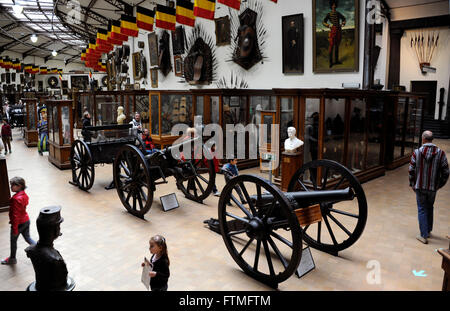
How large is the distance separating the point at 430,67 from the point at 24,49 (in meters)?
39.3

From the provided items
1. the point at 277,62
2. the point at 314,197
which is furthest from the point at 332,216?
the point at 277,62

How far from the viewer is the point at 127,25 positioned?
44.1ft

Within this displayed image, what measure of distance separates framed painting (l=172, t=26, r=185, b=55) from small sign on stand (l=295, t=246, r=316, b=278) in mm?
12953

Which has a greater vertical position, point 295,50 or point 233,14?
point 233,14

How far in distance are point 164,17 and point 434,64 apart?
12.2 metres

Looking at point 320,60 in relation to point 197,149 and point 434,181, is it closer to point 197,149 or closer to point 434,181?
point 197,149

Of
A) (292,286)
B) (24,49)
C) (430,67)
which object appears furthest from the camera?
(24,49)

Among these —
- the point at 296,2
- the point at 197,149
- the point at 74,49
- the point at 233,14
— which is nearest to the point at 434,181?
the point at 197,149

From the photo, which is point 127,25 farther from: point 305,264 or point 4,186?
point 305,264

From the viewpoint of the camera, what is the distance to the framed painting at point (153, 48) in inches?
709

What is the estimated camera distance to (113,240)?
17.0 feet

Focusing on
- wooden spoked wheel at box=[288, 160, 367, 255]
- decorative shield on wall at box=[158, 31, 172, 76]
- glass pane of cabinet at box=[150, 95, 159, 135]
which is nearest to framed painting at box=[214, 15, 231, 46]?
glass pane of cabinet at box=[150, 95, 159, 135]

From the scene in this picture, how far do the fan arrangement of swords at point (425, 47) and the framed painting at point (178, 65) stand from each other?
10.5 metres

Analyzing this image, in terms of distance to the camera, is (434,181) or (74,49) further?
(74,49)
